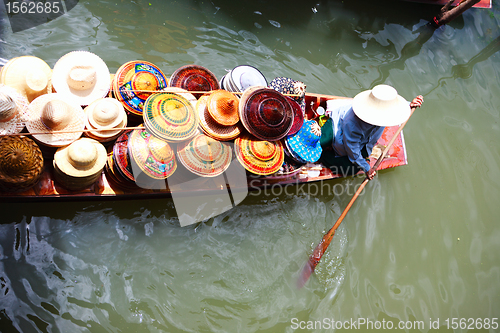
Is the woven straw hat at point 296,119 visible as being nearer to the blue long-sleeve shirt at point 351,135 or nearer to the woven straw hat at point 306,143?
the woven straw hat at point 306,143

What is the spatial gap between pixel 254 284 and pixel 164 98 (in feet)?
8.20

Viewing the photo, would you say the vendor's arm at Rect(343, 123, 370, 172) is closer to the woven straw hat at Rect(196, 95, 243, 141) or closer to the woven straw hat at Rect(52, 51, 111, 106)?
the woven straw hat at Rect(196, 95, 243, 141)

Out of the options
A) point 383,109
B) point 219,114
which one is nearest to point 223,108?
point 219,114

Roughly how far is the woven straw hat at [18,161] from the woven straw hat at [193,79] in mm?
1499

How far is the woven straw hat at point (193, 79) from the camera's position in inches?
138

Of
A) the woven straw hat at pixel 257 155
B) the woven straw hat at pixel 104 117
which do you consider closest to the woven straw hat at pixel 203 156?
the woven straw hat at pixel 257 155

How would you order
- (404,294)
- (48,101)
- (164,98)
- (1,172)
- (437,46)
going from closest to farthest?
1. (1,172)
2. (48,101)
3. (164,98)
4. (404,294)
5. (437,46)

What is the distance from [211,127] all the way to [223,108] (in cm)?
24

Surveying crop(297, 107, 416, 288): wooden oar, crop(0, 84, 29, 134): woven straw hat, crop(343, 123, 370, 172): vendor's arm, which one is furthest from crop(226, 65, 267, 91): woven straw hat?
crop(0, 84, 29, 134): woven straw hat

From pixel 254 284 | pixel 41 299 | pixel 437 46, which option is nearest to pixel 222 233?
pixel 254 284

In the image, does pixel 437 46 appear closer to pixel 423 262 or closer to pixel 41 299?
pixel 423 262

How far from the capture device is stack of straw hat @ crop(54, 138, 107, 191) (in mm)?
2820

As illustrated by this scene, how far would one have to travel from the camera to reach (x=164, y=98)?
10.4 feet

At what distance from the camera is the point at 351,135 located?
12.1 ft
